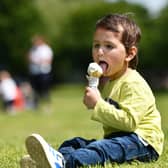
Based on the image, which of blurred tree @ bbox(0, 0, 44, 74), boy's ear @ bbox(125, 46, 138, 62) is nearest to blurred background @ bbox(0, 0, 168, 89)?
blurred tree @ bbox(0, 0, 44, 74)

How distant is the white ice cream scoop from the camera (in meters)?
4.41

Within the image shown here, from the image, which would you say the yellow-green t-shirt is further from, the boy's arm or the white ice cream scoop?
the white ice cream scoop

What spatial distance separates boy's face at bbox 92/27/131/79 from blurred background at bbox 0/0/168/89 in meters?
31.4

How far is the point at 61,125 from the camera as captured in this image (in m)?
12.2

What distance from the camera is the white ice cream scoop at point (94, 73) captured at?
4.41 meters

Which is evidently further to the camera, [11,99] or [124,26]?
[11,99]

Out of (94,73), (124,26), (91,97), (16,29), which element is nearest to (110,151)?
(91,97)

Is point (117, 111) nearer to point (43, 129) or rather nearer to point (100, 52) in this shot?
point (100, 52)

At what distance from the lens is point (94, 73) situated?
442 cm

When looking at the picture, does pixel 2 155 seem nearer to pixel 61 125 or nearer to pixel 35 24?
pixel 61 125

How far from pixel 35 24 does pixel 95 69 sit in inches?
1359

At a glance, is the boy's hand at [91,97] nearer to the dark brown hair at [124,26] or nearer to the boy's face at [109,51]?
the boy's face at [109,51]

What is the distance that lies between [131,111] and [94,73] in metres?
0.37

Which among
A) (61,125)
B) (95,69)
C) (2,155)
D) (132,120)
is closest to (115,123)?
(132,120)
